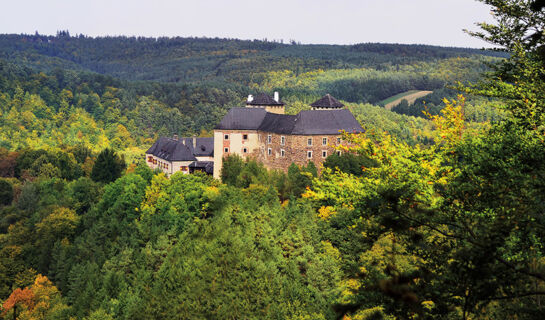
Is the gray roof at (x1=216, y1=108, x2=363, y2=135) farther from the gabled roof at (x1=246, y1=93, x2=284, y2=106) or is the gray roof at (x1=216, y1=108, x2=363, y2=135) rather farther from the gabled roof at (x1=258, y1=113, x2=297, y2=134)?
the gabled roof at (x1=246, y1=93, x2=284, y2=106)

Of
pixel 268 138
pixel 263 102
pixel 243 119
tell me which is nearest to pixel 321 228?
pixel 268 138

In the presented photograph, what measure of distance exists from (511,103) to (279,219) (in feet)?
145

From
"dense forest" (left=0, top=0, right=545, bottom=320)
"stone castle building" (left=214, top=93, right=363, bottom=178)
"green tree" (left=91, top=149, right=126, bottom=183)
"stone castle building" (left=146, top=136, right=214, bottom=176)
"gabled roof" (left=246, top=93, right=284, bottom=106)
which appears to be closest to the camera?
"dense forest" (left=0, top=0, right=545, bottom=320)

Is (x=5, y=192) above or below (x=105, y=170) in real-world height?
below

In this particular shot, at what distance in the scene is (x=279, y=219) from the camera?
208ft

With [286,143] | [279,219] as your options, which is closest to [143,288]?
[279,219]

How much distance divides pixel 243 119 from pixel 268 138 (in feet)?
23.2

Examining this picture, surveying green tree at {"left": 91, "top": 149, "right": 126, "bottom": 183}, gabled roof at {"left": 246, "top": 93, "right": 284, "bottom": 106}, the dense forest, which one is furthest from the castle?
green tree at {"left": 91, "top": 149, "right": 126, "bottom": 183}

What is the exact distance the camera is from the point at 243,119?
9138cm

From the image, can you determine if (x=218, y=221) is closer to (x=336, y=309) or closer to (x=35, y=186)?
(x=336, y=309)

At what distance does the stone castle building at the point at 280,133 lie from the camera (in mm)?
80000

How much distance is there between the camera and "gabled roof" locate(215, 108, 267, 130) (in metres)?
90.5

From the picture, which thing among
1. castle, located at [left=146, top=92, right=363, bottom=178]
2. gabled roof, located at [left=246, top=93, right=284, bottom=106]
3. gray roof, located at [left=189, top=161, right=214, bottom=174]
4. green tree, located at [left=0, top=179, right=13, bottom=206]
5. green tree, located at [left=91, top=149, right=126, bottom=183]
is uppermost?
gabled roof, located at [left=246, top=93, right=284, bottom=106]

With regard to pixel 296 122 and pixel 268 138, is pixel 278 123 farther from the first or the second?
pixel 296 122
